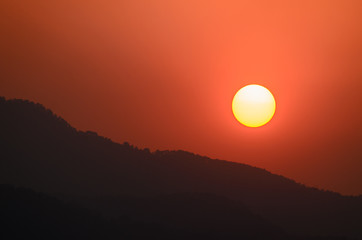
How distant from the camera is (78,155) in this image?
7.30 meters

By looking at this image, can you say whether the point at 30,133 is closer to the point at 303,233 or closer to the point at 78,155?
the point at 78,155

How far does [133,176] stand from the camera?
287 inches

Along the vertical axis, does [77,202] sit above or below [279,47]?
below

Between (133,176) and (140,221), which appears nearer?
(140,221)

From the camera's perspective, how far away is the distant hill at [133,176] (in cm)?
710

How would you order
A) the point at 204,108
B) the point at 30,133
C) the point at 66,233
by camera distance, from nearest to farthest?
the point at 66,233 < the point at 30,133 < the point at 204,108

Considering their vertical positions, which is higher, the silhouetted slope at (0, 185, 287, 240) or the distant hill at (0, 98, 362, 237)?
the distant hill at (0, 98, 362, 237)

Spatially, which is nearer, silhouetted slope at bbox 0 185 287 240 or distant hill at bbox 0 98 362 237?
silhouetted slope at bbox 0 185 287 240

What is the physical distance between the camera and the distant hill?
710cm

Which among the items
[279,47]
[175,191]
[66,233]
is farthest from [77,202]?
[279,47]

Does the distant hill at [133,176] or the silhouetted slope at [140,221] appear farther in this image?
the distant hill at [133,176]

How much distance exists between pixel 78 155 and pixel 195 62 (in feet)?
8.60

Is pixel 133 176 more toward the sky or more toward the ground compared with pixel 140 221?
more toward the sky

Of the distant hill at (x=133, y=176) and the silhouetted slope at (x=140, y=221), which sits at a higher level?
the distant hill at (x=133, y=176)
